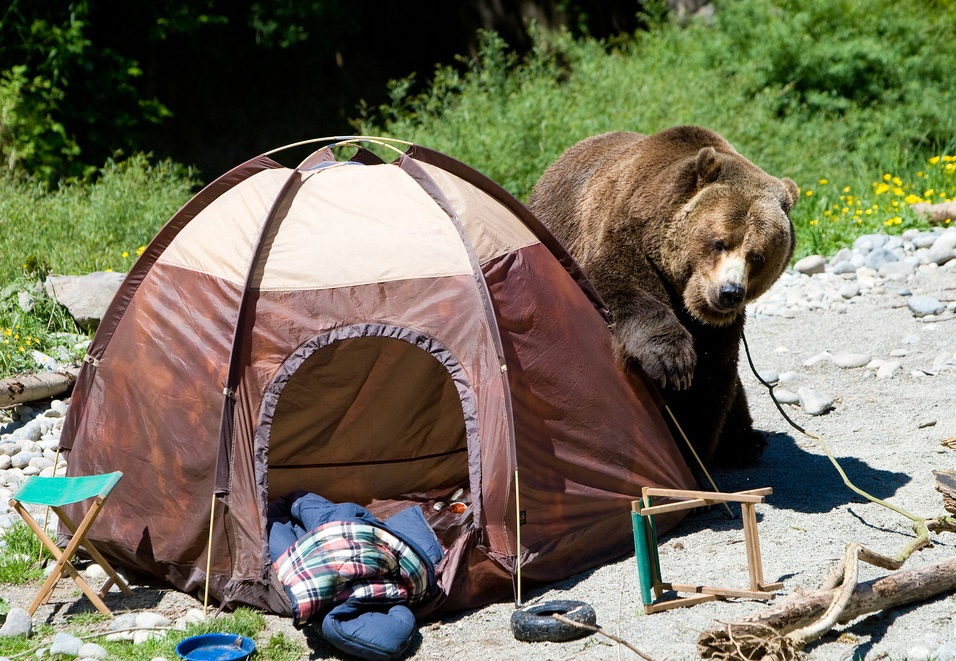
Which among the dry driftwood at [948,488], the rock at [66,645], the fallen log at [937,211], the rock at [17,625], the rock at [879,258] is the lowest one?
the rock at [879,258]

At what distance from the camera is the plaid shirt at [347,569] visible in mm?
3929

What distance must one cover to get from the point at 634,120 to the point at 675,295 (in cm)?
644

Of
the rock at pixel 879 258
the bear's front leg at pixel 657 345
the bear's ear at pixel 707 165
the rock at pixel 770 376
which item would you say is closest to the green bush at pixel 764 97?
the rock at pixel 879 258

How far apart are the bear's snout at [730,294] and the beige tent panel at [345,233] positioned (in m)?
0.94

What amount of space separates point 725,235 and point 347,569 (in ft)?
7.91

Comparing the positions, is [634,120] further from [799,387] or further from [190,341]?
[190,341]

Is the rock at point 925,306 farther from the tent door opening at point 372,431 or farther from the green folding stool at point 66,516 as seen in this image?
the green folding stool at point 66,516

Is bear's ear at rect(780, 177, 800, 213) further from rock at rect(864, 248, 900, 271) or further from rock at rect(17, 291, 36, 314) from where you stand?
rock at rect(17, 291, 36, 314)

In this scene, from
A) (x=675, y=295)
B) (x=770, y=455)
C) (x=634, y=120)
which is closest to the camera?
(x=675, y=295)

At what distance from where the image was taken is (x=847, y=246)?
9852mm

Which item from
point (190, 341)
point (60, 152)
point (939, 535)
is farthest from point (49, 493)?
point (60, 152)

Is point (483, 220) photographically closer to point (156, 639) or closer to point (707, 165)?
point (707, 165)

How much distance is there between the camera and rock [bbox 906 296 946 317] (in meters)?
8.05

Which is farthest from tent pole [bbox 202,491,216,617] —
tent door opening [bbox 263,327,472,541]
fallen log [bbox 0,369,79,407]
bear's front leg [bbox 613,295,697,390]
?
fallen log [bbox 0,369,79,407]
